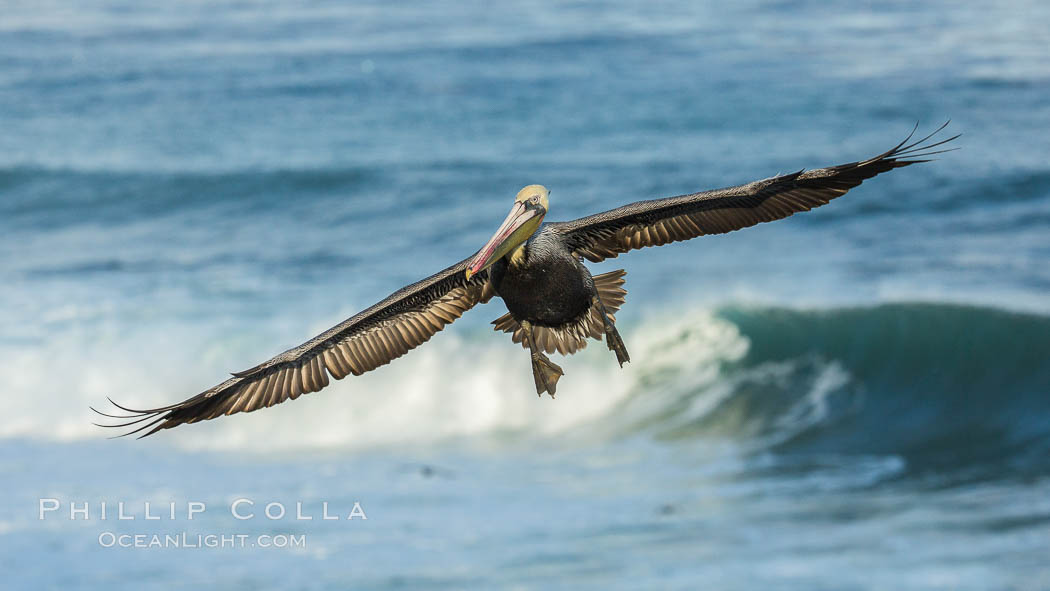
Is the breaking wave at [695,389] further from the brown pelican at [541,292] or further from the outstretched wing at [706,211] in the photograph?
the brown pelican at [541,292]

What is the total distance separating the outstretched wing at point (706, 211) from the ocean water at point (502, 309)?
7.28 metres

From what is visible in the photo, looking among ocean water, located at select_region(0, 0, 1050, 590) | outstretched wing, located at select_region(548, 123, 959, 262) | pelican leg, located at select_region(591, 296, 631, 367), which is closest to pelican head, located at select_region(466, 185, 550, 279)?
pelican leg, located at select_region(591, 296, 631, 367)

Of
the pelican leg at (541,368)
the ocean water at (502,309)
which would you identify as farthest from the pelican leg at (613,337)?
the ocean water at (502,309)

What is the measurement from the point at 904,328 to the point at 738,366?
2665 millimetres

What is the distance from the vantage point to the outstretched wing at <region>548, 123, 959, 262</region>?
26.3 feet

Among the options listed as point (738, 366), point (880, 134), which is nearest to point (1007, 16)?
point (880, 134)

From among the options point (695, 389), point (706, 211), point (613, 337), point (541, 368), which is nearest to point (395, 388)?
point (695, 389)

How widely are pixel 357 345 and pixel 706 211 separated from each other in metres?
2.37

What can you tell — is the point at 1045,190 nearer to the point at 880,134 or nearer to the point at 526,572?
the point at 880,134

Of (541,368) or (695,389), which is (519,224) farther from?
(695,389)

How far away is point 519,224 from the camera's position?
699 centimetres

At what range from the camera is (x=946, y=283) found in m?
21.8

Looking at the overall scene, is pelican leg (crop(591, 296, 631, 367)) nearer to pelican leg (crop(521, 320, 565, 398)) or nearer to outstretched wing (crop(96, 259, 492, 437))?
pelican leg (crop(521, 320, 565, 398))

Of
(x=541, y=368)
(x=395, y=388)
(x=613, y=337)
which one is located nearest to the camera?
(x=613, y=337)
